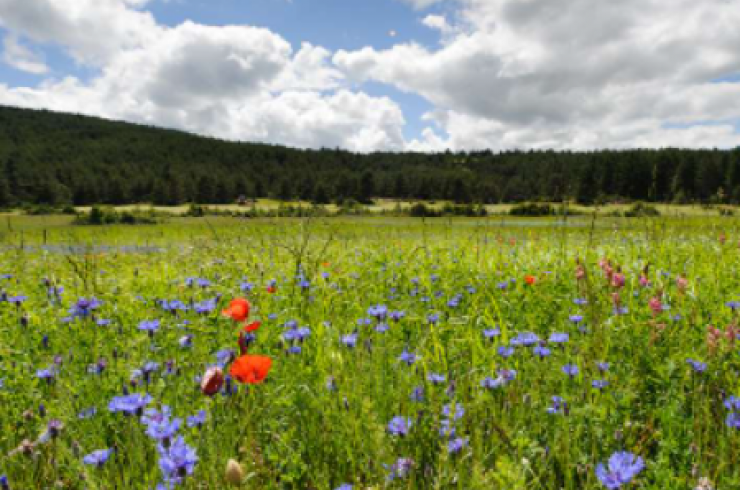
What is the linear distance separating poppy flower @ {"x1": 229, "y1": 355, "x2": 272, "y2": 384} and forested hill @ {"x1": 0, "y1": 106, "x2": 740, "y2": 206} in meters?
66.8

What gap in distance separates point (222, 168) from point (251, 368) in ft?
597

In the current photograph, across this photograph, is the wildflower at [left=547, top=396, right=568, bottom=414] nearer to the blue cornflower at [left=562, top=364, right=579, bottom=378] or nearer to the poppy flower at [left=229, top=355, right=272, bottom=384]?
the blue cornflower at [left=562, top=364, right=579, bottom=378]

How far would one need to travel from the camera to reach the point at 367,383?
220cm

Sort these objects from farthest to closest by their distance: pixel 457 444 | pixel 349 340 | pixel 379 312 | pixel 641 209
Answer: pixel 641 209 → pixel 379 312 → pixel 349 340 → pixel 457 444

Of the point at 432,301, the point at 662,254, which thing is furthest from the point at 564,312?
the point at 662,254

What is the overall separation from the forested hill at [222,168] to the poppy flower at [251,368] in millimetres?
66753

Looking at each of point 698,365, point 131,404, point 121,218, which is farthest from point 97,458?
point 121,218

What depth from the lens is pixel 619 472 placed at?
1.31 m

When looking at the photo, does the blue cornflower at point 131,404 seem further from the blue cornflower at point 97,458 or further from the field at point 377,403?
the blue cornflower at point 97,458

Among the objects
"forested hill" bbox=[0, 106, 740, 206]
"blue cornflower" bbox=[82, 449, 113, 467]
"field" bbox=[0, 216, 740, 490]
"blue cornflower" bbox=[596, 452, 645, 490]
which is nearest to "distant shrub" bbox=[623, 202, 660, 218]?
"field" bbox=[0, 216, 740, 490]

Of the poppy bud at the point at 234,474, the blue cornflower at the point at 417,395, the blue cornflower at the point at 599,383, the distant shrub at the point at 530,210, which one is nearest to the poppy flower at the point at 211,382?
the poppy bud at the point at 234,474

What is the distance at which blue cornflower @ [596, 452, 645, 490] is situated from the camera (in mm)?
1273

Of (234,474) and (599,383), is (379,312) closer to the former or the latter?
(599,383)

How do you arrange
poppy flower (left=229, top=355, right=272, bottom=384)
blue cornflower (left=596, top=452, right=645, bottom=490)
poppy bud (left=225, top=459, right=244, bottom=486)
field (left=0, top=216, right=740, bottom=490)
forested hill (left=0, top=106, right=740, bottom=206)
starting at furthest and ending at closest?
forested hill (left=0, top=106, right=740, bottom=206), field (left=0, top=216, right=740, bottom=490), poppy flower (left=229, top=355, right=272, bottom=384), blue cornflower (left=596, top=452, right=645, bottom=490), poppy bud (left=225, top=459, right=244, bottom=486)
